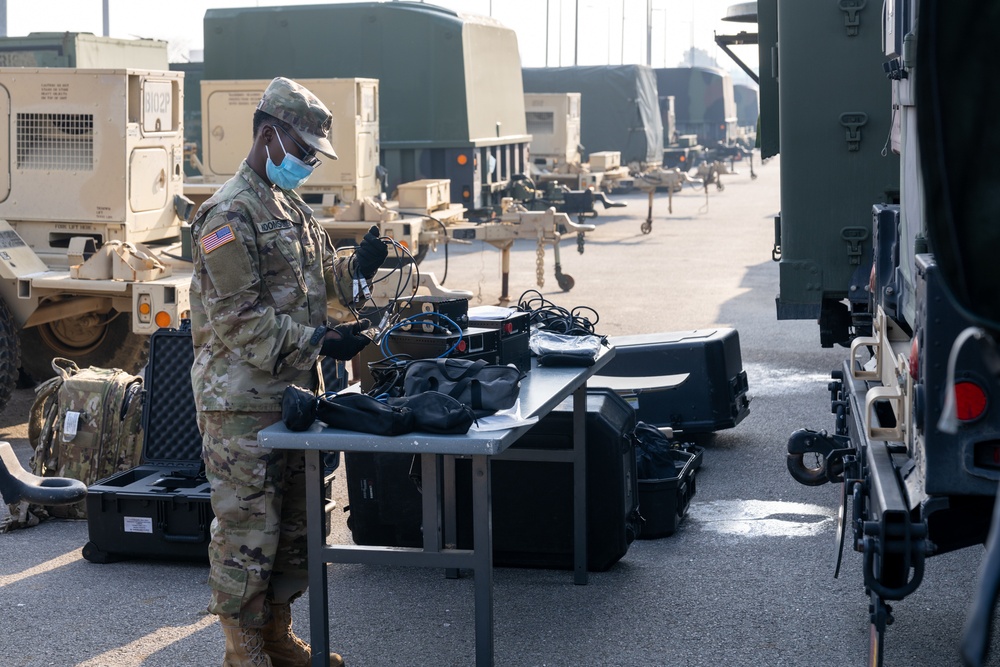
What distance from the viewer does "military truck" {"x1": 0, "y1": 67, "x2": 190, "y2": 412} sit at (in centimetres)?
829

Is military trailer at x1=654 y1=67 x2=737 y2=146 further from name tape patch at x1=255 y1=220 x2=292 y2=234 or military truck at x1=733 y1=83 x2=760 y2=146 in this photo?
name tape patch at x1=255 y1=220 x2=292 y2=234

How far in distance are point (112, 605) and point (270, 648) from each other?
115 cm

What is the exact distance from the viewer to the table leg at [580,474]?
211 inches

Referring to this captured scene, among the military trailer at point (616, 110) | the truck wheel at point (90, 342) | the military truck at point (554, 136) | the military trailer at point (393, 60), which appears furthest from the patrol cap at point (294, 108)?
the military trailer at point (616, 110)

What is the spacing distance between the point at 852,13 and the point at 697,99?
129 ft

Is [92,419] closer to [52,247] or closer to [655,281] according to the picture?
[52,247]

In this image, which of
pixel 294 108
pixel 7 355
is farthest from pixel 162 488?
pixel 7 355

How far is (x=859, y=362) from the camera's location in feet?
19.5

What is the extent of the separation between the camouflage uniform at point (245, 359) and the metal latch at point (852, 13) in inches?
135

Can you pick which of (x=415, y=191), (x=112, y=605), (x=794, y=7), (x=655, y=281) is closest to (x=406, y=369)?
(x=112, y=605)

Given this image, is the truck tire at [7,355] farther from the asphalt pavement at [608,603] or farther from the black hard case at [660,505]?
the black hard case at [660,505]

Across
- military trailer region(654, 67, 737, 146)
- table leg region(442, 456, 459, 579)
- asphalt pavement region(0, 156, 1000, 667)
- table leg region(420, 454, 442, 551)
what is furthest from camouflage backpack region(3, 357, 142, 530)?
military trailer region(654, 67, 737, 146)

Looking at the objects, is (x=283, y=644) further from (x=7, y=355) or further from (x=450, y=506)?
(x=7, y=355)

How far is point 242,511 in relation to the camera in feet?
13.8
